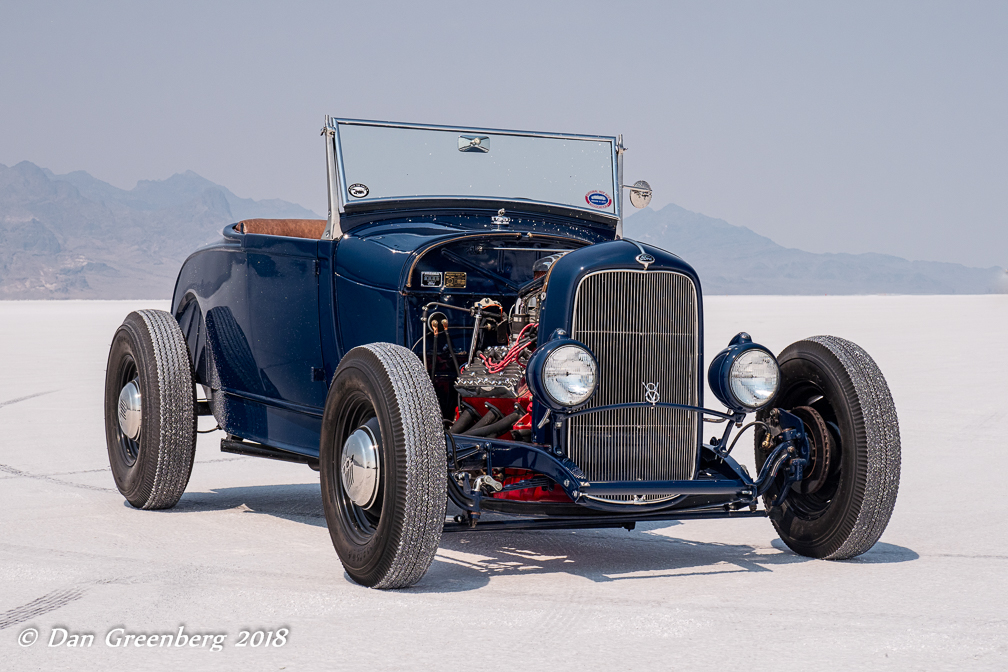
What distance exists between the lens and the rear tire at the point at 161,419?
6.98 m

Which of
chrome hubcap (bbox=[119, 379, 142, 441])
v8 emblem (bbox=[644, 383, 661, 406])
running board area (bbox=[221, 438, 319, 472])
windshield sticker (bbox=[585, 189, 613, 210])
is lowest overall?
running board area (bbox=[221, 438, 319, 472])

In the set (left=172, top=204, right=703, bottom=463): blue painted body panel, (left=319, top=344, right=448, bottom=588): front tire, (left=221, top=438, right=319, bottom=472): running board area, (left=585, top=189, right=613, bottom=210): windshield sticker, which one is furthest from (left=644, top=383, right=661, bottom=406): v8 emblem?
(left=221, top=438, right=319, bottom=472): running board area

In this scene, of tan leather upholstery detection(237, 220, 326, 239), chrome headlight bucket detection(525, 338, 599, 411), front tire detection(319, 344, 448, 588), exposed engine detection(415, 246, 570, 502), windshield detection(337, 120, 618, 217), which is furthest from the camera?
tan leather upholstery detection(237, 220, 326, 239)

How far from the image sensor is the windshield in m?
6.70

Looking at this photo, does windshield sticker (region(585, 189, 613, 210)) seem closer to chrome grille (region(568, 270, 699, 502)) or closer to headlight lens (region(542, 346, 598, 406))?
chrome grille (region(568, 270, 699, 502))

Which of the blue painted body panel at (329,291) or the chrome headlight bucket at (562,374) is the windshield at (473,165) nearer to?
the blue painted body panel at (329,291)

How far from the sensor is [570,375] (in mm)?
4941

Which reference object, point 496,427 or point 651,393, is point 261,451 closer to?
point 496,427

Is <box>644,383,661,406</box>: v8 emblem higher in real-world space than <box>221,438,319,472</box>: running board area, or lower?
higher

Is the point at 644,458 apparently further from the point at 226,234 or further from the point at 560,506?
the point at 226,234

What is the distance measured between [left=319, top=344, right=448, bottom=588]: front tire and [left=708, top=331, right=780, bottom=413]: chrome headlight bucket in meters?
1.41

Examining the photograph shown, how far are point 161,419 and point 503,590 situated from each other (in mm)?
2987

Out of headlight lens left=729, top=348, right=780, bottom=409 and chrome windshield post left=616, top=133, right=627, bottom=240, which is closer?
headlight lens left=729, top=348, right=780, bottom=409

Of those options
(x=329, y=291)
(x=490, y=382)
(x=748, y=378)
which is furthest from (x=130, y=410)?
(x=748, y=378)
